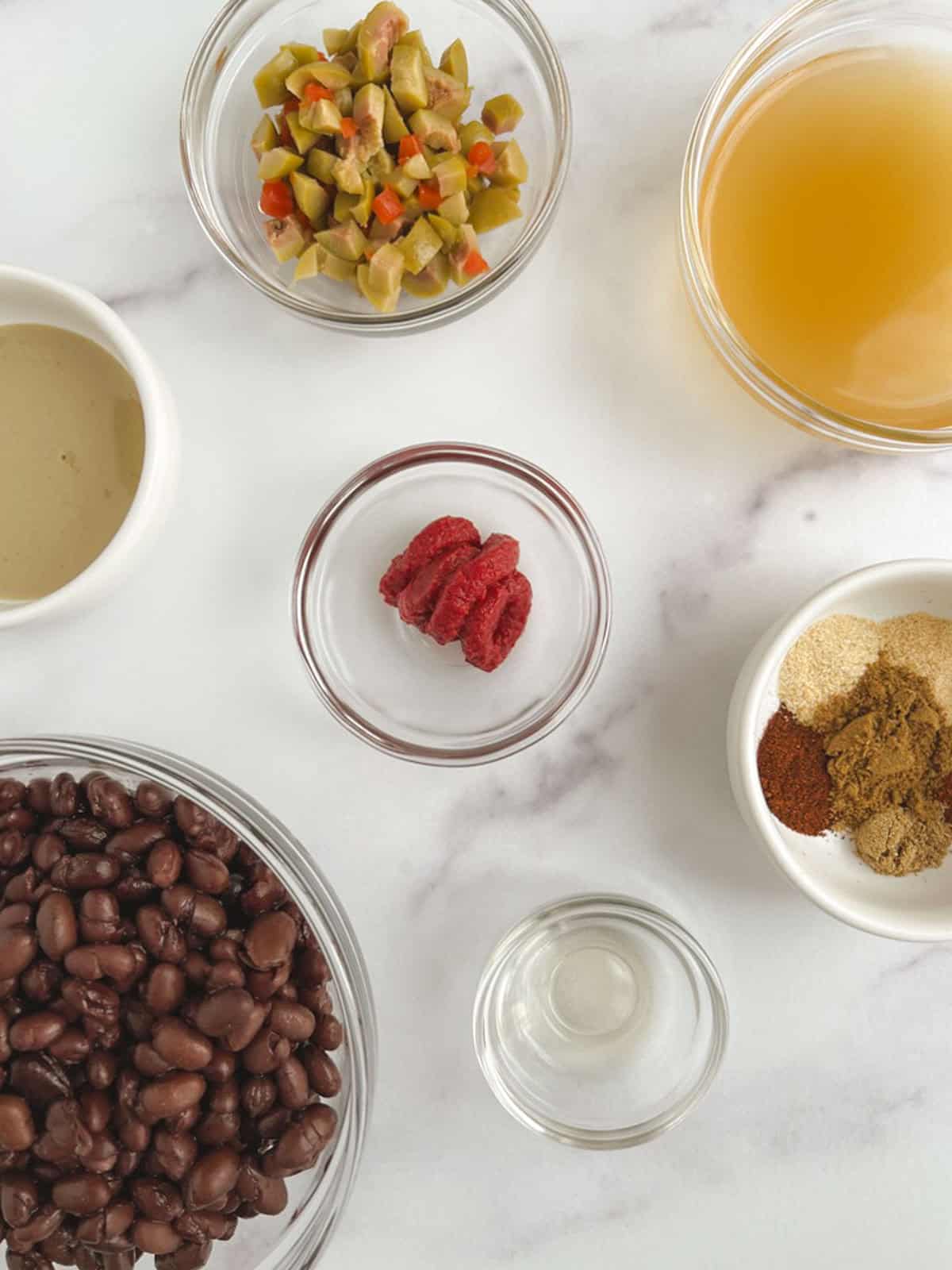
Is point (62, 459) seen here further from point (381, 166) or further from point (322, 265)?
point (381, 166)

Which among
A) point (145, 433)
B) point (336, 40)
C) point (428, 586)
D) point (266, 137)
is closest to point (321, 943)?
point (428, 586)

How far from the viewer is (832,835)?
4.88 feet

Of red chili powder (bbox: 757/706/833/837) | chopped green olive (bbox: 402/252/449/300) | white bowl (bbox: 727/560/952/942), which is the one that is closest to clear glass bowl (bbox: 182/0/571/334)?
chopped green olive (bbox: 402/252/449/300)

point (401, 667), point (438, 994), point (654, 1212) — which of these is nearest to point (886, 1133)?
point (654, 1212)

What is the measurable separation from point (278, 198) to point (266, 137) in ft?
0.26

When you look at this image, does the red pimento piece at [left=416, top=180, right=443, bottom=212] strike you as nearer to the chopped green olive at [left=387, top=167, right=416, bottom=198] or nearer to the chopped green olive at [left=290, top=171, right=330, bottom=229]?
the chopped green olive at [left=387, top=167, right=416, bottom=198]

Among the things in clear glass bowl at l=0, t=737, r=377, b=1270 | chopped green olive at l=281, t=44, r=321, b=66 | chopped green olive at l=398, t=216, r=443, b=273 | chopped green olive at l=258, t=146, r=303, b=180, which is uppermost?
chopped green olive at l=281, t=44, r=321, b=66

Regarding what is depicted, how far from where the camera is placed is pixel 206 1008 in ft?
3.97

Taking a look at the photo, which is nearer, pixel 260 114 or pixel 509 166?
pixel 509 166

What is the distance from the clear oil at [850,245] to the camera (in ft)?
4.67

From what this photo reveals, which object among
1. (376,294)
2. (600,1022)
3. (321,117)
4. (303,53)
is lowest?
(600,1022)

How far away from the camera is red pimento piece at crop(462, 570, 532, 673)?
141cm

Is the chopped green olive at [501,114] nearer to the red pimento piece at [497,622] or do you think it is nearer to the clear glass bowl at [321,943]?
the red pimento piece at [497,622]

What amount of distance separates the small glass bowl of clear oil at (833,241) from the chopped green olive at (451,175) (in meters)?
0.28
